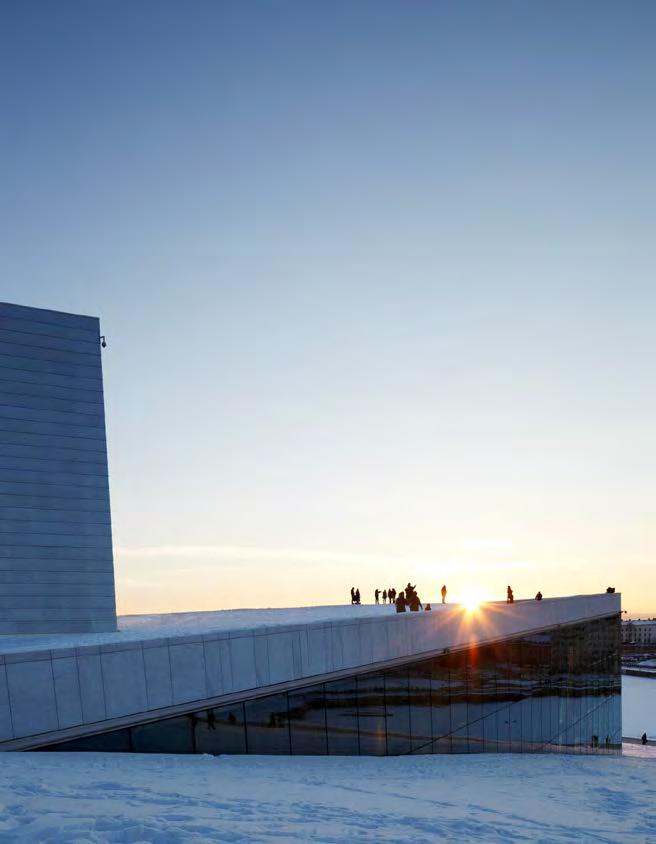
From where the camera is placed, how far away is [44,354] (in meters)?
29.6

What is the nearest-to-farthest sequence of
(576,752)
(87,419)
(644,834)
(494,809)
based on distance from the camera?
(644,834)
(494,809)
(87,419)
(576,752)

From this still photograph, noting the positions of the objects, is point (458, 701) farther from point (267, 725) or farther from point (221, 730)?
point (221, 730)

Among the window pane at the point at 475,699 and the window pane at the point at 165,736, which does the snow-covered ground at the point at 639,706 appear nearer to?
the window pane at the point at 475,699

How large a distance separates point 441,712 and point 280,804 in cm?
1622

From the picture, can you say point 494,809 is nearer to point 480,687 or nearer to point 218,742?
point 218,742

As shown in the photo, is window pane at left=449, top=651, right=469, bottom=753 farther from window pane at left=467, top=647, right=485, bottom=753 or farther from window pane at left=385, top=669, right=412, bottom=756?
window pane at left=385, top=669, right=412, bottom=756

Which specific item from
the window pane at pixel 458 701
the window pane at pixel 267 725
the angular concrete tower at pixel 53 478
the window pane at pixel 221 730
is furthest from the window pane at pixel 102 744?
the angular concrete tower at pixel 53 478

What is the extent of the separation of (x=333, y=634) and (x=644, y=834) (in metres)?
9.89

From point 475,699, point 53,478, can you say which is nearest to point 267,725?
point 475,699

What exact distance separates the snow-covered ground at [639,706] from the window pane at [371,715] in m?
52.5

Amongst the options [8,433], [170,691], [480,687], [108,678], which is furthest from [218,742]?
[8,433]

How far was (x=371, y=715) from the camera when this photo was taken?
21.0m

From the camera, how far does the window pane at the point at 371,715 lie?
20.5 metres

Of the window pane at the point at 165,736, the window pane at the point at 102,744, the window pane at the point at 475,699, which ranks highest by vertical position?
the window pane at the point at 102,744
